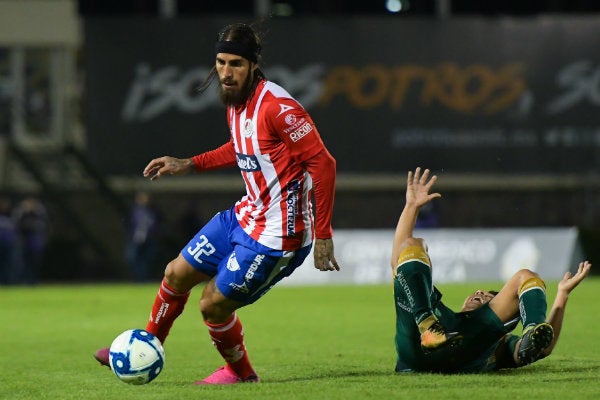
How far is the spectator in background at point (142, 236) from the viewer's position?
24078mm

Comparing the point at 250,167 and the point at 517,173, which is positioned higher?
the point at 250,167

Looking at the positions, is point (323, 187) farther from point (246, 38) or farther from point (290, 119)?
point (246, 38)

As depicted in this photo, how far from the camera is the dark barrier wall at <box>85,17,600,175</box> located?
25.4m

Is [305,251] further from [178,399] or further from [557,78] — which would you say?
[557,78]

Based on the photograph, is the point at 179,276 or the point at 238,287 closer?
the point at 238,287

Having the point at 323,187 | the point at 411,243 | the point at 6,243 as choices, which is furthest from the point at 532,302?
the point at 6,243

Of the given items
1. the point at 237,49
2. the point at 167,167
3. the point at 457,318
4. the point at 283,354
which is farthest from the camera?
the point at 283,354

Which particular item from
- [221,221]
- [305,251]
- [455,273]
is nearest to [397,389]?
[305,251]

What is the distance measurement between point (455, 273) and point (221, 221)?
15105 mm

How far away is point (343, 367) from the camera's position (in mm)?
9164

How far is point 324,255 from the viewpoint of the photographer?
24.0 ft

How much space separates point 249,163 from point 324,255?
0.82 metres

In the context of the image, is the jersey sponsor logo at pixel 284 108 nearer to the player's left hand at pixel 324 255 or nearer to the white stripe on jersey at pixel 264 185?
the white stripe on jersey at pixel 264 185

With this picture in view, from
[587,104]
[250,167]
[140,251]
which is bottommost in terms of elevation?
[140,251]
